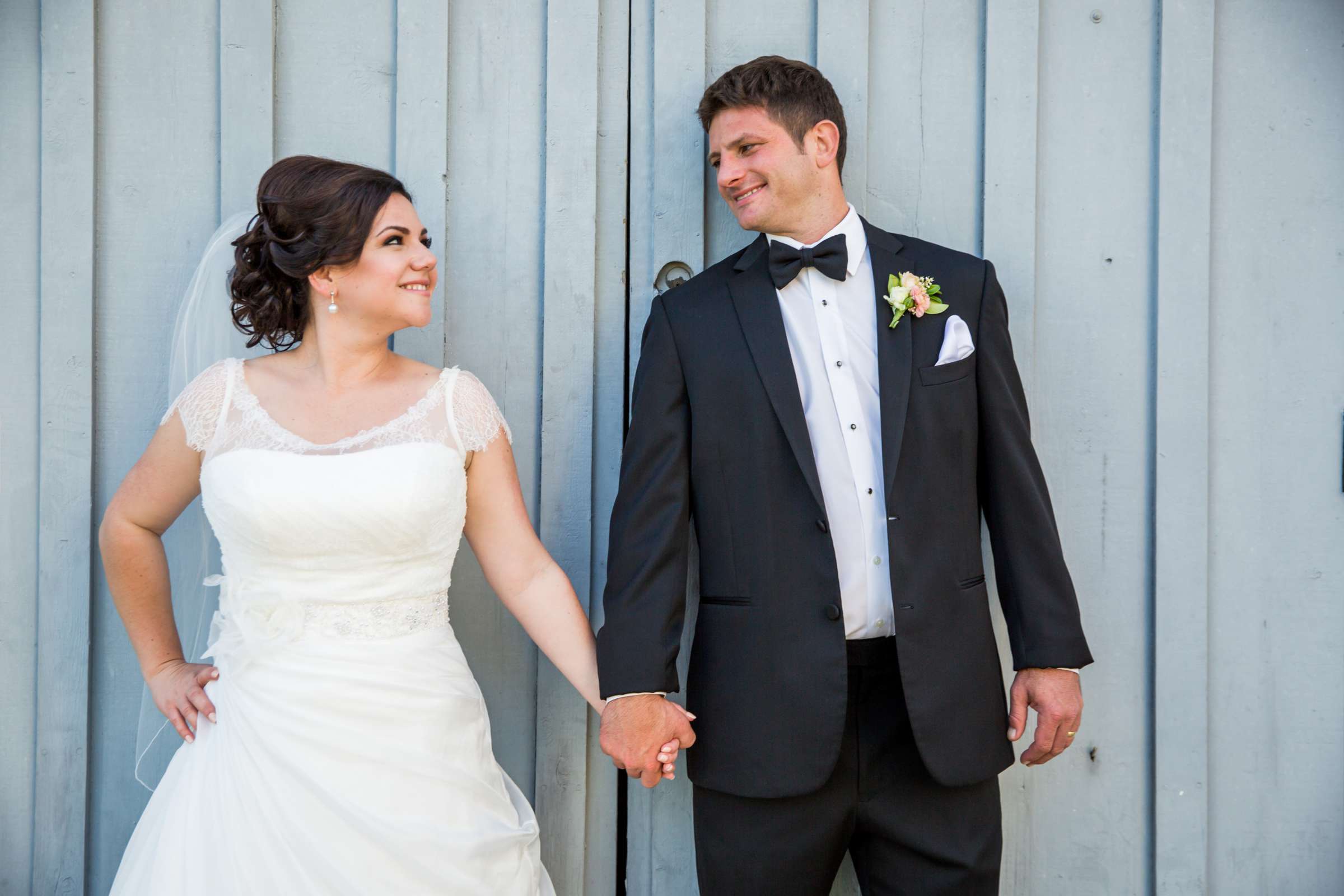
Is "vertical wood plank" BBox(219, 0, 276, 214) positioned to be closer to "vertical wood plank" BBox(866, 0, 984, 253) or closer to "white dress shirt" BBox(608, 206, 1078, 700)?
"white dress shirt" BBox(608, 206, 1078, 700)

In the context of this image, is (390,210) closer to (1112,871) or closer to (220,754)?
(220,754)

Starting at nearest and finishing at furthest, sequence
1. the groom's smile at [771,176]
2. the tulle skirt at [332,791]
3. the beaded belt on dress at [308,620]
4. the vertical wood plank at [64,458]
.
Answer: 1. the tulle skirt at [332,791]
2. the beaded belt on dress at [308,620]
3. the groom's smile at [771,176]
4. the vertical wood plank at [64,458]

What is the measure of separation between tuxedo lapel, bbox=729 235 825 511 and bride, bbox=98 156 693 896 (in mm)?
599

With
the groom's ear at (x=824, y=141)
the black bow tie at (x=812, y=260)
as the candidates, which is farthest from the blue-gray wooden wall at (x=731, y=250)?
the black bow tie at (x=812, y=260)

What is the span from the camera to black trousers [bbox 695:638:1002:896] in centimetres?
201

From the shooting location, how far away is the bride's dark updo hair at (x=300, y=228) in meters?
2.01

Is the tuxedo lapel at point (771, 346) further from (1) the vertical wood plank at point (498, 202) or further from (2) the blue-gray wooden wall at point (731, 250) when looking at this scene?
(1) the vertical wood plank at point (498, 202)

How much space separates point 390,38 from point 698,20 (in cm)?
84

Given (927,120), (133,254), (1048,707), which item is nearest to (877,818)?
(1048,707)

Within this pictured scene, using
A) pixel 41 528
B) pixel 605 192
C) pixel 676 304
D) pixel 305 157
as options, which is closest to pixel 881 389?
pixel 676 304

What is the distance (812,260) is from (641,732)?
1.11m

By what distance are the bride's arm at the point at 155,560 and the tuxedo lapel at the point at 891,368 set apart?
4.90ft

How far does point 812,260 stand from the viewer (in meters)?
2.13

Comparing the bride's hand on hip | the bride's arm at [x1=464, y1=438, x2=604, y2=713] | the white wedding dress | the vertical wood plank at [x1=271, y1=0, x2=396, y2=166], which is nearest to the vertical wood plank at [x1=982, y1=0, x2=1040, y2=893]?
the bride's arm at [x1=464, y1=438, x2=604, y2=713]
